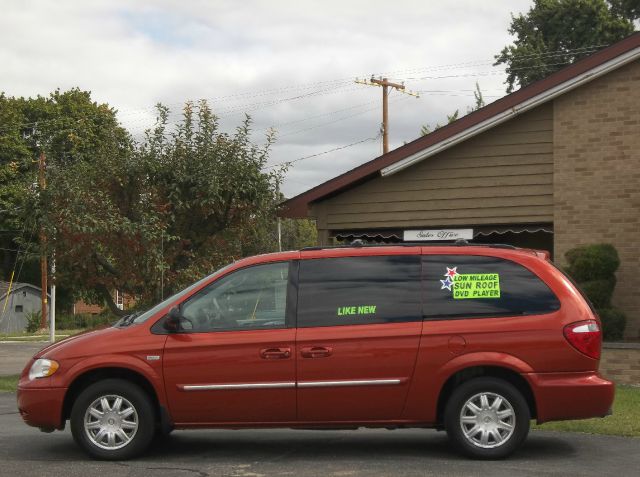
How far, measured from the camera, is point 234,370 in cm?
831

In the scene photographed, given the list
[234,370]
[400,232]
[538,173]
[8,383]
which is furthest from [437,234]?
[234,370]

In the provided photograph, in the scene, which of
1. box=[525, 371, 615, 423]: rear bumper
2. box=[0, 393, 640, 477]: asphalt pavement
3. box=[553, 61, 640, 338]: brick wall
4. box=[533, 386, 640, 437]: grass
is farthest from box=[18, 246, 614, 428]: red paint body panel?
box=[553, 61, 640, 338]: brick wall

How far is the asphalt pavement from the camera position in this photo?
7840mm

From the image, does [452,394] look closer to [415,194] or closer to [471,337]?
[471,337]

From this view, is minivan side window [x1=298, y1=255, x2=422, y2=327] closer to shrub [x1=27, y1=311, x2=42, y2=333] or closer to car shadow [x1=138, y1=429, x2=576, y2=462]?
car shadow [x1=138, y1=429, x2=576, y2=462]

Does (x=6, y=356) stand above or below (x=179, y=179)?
below

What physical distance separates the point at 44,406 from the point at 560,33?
38.8 metres

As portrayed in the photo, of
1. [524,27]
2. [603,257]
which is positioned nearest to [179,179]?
[603,257]

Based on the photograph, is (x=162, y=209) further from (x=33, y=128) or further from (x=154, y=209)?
(x=33, y=128)

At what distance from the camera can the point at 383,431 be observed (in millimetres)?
10406

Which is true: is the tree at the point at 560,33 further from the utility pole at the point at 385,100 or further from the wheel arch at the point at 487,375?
the wheel arch at the point at 487,375

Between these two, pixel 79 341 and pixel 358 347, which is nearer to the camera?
pixel 358 347

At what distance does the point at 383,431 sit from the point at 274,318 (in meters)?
2.55

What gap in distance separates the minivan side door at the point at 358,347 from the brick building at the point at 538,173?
7.37 metres
